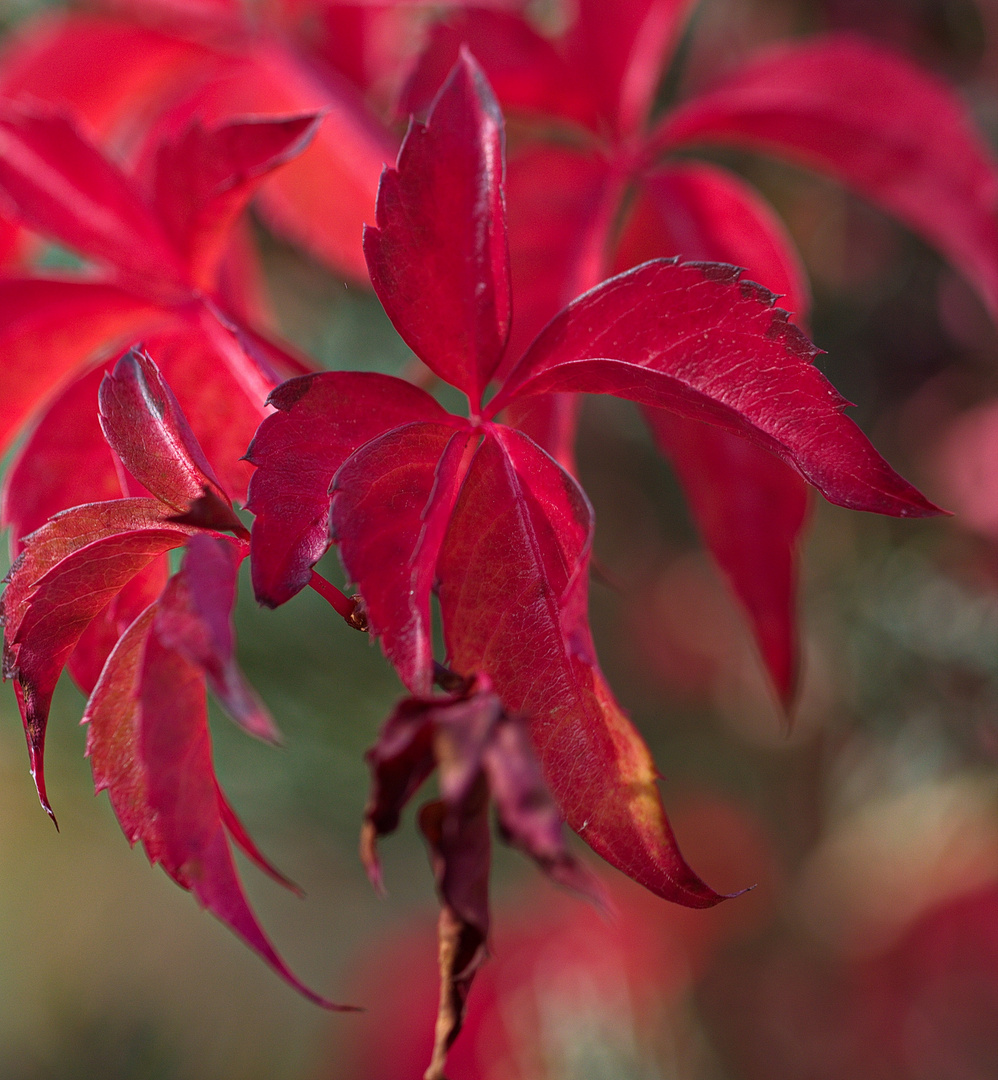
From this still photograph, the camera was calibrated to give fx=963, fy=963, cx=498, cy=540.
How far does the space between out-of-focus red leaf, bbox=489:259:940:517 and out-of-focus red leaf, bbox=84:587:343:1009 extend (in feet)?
0.43

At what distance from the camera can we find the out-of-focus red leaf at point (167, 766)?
9.0 inches

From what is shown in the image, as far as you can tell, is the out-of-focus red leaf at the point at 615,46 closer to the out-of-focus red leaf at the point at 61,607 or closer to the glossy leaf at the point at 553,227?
the glossy leaf at the point at 553,227

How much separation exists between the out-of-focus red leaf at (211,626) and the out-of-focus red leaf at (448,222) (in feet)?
0.30

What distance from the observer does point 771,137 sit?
50 centimetres

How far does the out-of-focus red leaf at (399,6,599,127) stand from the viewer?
16.8 inches

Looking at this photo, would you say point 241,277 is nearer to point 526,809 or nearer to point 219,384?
point 219,384

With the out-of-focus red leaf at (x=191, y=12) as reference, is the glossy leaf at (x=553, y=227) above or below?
below

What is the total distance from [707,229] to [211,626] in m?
0.34

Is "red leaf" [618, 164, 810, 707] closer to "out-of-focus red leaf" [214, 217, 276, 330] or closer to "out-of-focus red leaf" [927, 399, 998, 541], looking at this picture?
"out-of-focus red leaf" [214, 217, 276, 330]

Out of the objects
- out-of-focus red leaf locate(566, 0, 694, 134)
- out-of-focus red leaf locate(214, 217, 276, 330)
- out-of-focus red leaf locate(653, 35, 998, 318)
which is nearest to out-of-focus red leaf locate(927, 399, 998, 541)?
out-of-focus red leaf locate(653, 35, 998, 318)

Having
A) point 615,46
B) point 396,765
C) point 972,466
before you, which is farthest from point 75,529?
point 972,466

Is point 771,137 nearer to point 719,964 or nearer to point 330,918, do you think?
point 719,964

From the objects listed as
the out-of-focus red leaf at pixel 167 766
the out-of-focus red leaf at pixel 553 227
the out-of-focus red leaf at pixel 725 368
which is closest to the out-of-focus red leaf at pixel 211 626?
the out-of-focus red leaf at pixel 167 766

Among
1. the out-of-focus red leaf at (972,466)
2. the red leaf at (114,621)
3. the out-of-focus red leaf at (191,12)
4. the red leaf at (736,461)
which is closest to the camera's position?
the red leaf at (114,621)
